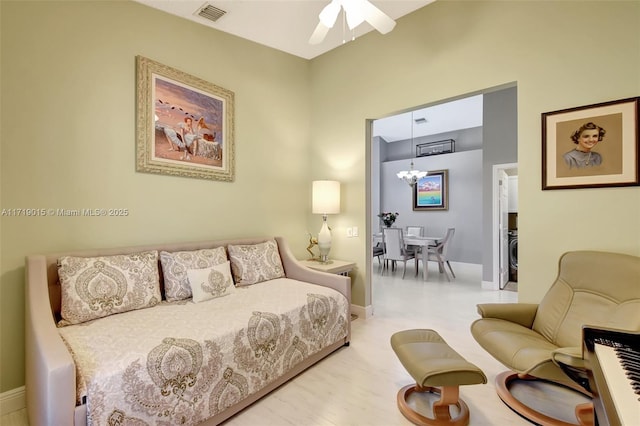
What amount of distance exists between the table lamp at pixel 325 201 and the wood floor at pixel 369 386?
0.97 metres

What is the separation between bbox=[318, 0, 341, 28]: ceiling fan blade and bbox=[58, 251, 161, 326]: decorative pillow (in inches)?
89.3

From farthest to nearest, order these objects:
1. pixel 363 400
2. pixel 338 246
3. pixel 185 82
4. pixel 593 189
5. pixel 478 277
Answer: pixel 478 277, pixel 338 246, pixel 185 82, pixel 593 189, pixel 363 400

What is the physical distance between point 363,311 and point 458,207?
195 inches

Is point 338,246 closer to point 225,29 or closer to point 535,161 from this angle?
point 535,161

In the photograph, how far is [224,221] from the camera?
3.02 m

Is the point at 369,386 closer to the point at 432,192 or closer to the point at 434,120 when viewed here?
the point at 434,120

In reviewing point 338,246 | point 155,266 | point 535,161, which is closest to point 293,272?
point 338,246

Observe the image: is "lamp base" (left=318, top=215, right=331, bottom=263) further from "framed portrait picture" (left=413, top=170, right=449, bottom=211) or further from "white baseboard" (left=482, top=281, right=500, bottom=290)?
"framed portrait picture" (left=413, top=170, right=449, bottom=211)

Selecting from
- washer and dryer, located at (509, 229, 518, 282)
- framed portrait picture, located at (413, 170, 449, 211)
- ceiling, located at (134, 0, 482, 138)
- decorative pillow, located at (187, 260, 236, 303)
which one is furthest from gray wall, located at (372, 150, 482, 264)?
decorative pillow, located at (187, 260, 236, 303)

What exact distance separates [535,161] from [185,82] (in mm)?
3080

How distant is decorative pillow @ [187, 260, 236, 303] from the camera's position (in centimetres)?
224

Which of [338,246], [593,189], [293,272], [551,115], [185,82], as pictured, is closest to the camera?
[593,189]

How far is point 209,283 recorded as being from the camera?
7.52 feet

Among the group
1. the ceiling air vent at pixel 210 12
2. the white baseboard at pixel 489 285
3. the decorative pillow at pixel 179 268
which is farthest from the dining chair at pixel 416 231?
the ceiling air vent at pixel 210 12
